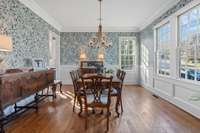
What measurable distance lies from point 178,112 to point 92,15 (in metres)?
4.35

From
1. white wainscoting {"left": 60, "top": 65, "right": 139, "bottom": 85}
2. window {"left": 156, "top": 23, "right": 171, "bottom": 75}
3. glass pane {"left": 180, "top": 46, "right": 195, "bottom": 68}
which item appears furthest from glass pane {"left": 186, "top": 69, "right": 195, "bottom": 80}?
white wainscoting {"left": 60, "top": 65, "right": 139, "bottom": 85}

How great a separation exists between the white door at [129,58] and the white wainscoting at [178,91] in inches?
87.1

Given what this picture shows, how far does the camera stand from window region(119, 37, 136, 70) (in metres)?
9.67

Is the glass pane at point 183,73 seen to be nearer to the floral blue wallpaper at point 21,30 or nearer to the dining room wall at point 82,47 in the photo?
the floral blue wallpaper at point 21,30

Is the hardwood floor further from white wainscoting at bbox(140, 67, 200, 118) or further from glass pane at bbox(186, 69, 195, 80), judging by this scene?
glass pane at bbox(186, 69, 195, 80)

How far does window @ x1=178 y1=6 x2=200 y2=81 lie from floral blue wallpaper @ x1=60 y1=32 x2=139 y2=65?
15.4 feet

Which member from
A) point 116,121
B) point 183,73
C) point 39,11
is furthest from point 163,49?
point 39,11

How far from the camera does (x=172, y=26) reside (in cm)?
536

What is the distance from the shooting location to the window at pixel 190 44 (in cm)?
422

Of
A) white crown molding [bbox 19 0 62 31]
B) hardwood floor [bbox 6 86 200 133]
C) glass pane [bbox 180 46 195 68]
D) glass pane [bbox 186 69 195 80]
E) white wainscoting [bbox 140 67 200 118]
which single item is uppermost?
white crown molding [bbox 19 0 62 31]

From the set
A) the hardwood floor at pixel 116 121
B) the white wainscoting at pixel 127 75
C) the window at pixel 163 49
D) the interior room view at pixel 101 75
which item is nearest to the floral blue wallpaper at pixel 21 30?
the interior room view at pixel 101 75

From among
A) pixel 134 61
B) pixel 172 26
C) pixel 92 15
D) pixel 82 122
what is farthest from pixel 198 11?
pixel 134 61

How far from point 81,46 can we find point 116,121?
20.6ft

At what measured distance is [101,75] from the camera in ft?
13.4
